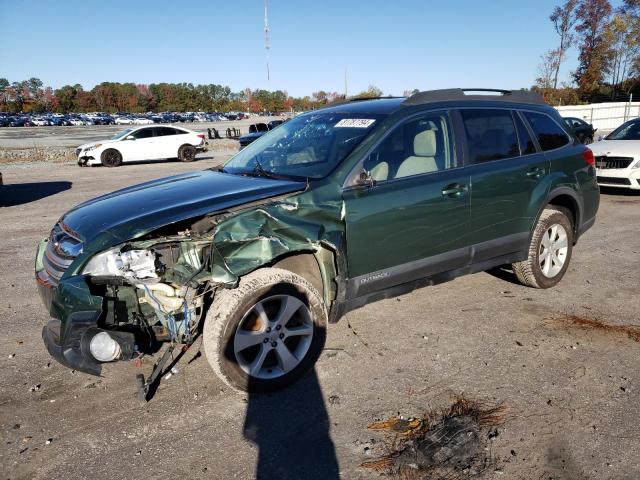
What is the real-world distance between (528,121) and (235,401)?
3.71 metres

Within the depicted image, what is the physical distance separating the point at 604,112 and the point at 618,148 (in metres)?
26.7

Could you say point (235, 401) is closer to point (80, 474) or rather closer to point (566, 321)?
point (80, 474)

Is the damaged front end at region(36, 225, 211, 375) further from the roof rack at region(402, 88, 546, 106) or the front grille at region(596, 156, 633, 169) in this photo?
the front grille at region(596, 156, 633, 169)

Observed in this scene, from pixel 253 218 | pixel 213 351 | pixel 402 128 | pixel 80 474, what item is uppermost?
pixel 402 128

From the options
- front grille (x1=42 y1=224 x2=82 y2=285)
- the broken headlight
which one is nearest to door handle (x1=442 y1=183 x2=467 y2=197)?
the broken headlight

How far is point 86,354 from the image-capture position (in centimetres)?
286

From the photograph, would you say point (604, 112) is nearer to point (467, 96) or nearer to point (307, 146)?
point (467, 96)

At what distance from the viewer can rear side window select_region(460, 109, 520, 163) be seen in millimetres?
4316

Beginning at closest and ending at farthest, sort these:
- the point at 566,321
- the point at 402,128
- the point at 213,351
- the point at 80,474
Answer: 1. the point at 80,474
2. the point at 213,351
3. the point at 402,128
4. the point at 566,321

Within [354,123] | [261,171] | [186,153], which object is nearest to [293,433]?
[261,171]

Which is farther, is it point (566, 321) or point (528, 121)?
Result: point (528, 121)

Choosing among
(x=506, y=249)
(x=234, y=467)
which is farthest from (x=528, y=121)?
(x=234, y=467)

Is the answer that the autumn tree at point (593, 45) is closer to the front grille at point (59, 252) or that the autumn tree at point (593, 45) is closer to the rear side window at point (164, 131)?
the rear side window at point (164, 131)

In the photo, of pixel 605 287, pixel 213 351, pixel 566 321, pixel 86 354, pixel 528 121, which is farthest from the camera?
pixel 605 287
